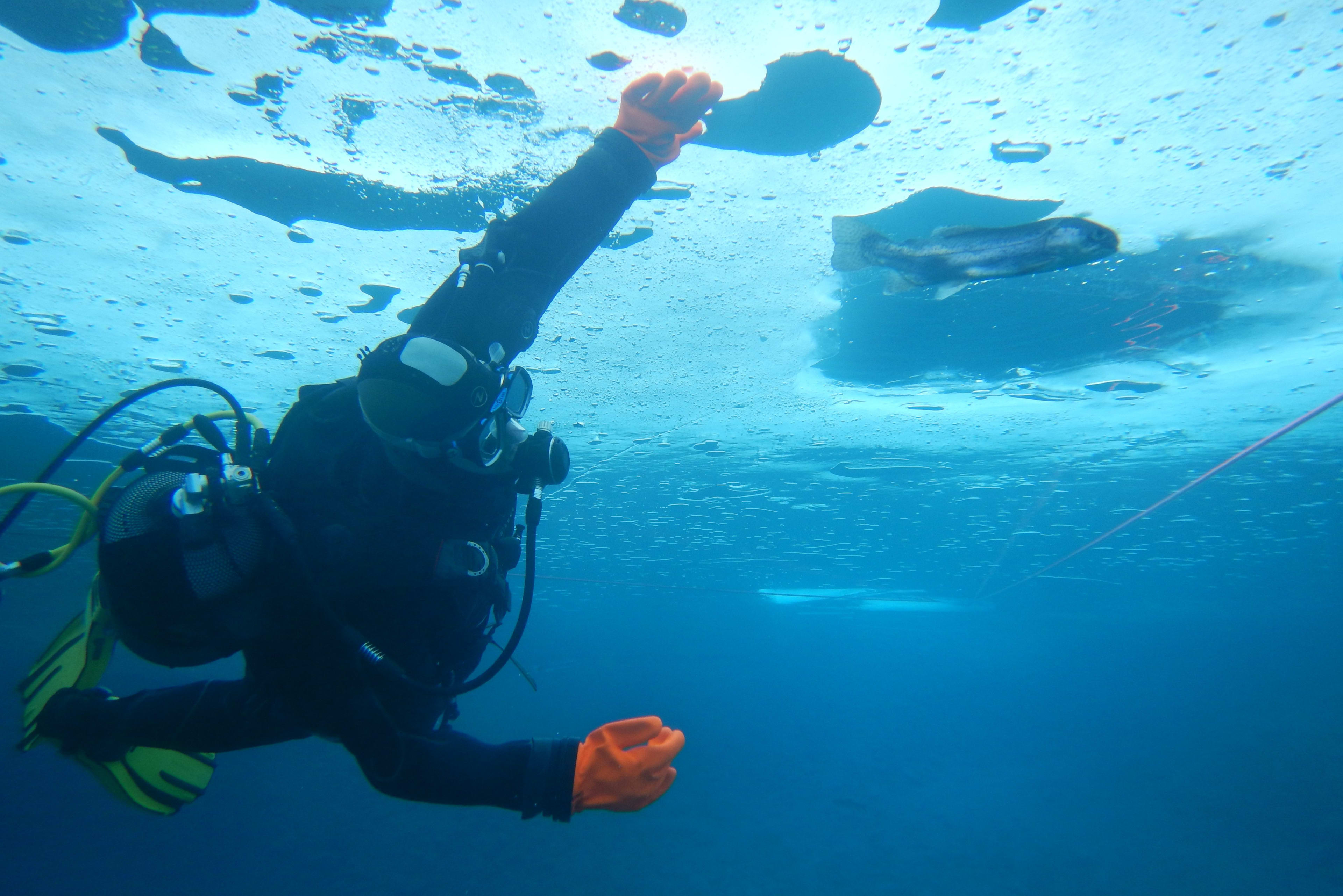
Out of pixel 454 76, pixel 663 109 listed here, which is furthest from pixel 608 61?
pixel 663 109

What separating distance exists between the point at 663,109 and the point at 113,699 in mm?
4307

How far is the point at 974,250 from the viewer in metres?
3.51

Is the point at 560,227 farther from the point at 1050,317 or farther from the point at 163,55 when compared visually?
the point at 1050,317

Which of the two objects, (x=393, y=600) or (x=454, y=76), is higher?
(x=454, y=76)

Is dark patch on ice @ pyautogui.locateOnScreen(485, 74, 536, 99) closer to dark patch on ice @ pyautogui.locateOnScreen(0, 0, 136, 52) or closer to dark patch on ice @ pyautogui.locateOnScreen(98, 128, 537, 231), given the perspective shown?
dark patch on ice @ pyautogui.locateOnScreen(98, 128, 537, 231)

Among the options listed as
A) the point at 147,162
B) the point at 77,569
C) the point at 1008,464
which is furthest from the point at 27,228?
the point at 77,569

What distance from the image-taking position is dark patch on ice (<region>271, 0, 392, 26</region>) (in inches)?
161

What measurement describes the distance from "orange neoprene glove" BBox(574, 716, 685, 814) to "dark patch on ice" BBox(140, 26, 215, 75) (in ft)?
20.2

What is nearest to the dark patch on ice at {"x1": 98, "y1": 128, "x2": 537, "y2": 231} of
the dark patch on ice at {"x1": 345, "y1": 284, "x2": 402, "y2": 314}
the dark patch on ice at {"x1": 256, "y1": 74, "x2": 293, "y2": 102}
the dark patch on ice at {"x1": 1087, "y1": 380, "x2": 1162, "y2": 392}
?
the dark patch on ice at {"x1": 256, "y1": 74, "x2": 293, "y2": 102}

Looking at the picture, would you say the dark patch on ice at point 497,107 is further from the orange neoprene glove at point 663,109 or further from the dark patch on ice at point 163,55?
the orange neoprene glove at point 663,109

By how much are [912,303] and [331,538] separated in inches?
297

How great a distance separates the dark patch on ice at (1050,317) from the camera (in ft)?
22.3

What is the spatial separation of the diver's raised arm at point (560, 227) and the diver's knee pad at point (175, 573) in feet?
3.91

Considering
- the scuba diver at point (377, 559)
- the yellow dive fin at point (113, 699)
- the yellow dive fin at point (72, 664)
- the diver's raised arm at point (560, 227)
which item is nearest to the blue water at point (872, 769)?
the yellow dive fin at point (113, 699)
